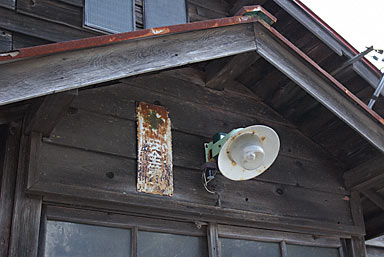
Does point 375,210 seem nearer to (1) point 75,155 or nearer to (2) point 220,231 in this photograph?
(2) point 220,231

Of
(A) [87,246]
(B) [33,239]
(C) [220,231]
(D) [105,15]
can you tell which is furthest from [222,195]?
(D) [105,15]

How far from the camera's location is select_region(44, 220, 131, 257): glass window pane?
3605mm

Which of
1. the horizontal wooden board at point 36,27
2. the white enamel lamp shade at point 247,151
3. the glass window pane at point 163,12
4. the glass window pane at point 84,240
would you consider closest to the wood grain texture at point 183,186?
the glass window pane at point 84,240

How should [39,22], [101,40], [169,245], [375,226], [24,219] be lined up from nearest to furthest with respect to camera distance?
[101,40], [24,219], [169,245], [39,22], [375,226]

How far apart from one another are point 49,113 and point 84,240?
36.2 inches

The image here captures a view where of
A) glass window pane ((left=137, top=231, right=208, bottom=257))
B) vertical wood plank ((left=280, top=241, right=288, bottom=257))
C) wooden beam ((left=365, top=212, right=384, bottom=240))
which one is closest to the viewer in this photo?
glass window pane ((left=137, top=231, right=208, bottom=257))

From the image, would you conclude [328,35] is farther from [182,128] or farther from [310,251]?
[310,251]

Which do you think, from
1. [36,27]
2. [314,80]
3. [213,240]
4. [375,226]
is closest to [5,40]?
[36,27]

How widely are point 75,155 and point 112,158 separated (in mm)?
293

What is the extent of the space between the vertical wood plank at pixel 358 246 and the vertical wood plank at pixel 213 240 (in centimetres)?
147

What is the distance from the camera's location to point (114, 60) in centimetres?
330

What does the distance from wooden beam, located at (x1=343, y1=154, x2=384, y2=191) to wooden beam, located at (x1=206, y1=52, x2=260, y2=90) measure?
4.79 feet

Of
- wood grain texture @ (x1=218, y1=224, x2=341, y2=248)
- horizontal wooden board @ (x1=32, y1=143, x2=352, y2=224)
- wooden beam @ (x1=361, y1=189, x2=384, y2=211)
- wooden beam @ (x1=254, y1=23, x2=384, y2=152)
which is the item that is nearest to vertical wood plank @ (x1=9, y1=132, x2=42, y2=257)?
horizontal wooden board @ (x1=32, y1=143, x2=352, y2=224)

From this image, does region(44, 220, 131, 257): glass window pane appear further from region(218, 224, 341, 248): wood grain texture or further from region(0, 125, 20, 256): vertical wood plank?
region(218, 224, 341, 248): wood grain texture
